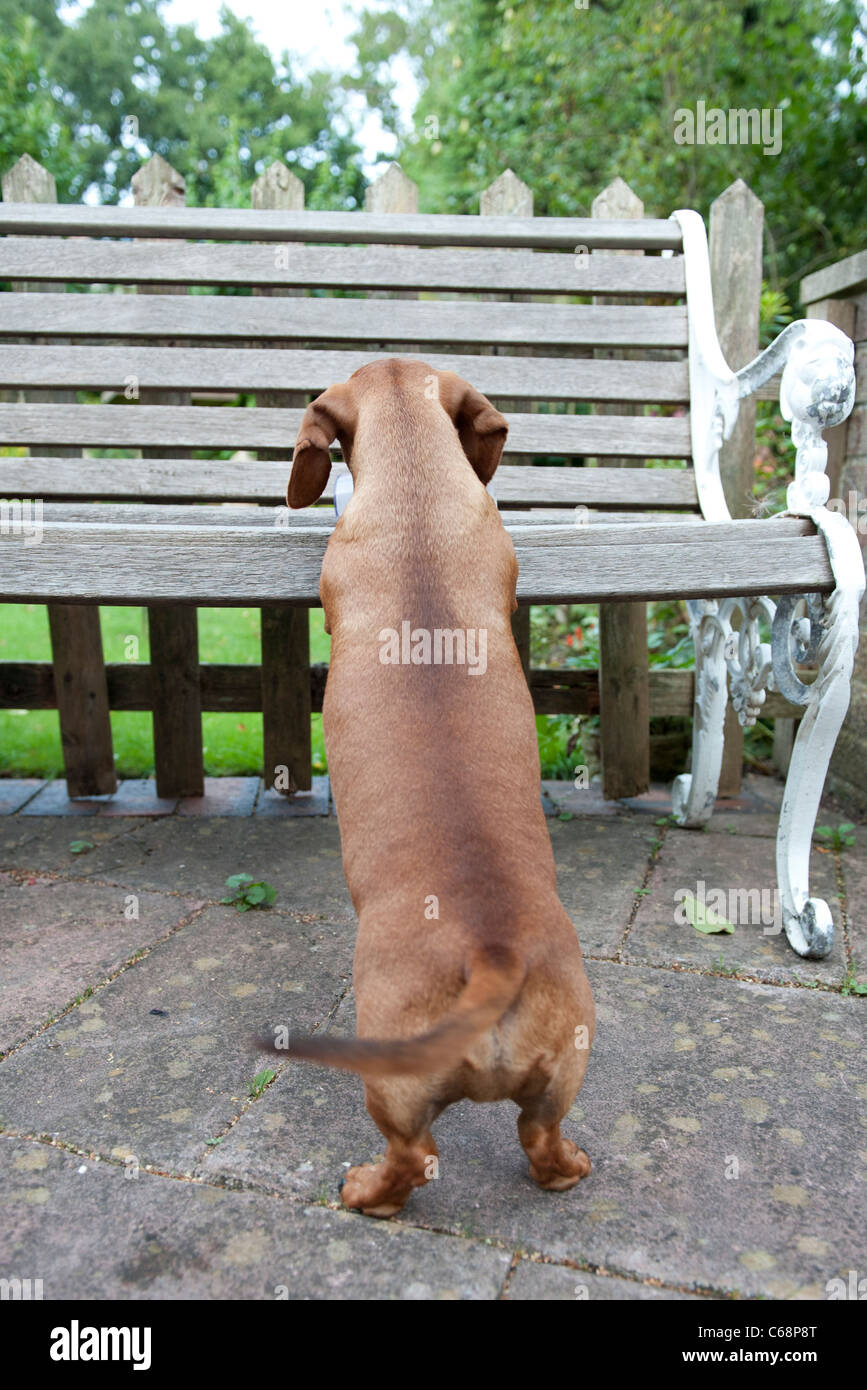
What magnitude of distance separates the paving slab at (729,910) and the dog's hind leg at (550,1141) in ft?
2.93

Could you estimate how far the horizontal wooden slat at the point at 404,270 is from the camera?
3.45 meters

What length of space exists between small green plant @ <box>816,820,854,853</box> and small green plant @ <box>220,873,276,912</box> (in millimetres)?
1763

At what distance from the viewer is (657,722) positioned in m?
3.98

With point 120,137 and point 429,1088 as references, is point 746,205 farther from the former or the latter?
point 120,137

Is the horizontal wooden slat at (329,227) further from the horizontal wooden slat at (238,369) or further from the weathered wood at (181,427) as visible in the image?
the weathered wood at (181,427)

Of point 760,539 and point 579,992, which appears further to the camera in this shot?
point 760,539

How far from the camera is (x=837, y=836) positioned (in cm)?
336

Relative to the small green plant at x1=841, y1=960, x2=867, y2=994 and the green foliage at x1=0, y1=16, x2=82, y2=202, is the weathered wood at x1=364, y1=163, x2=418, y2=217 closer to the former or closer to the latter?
the small green plant at x1=841, y1=960, x2=867, y2=994

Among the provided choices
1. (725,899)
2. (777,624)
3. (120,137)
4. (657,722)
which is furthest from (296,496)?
(120,137)

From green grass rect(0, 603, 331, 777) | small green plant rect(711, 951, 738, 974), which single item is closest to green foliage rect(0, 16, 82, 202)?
green grass rect(0, 603, 331, 777)

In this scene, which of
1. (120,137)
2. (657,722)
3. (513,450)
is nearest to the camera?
(513,450)

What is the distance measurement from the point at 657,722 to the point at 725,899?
3.85 ft

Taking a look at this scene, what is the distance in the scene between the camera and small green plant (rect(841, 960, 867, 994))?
2383mm

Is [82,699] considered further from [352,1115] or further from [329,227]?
[352,1115]
